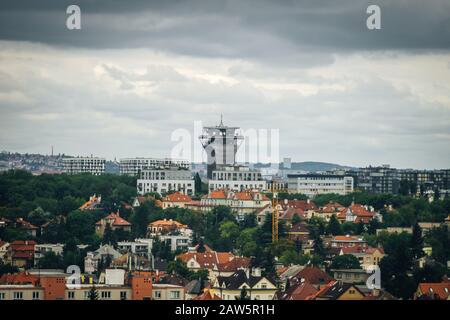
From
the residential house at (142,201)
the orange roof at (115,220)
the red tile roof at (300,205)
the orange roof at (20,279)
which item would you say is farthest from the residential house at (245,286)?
the residential house at (142,201)

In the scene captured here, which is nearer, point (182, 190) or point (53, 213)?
point (53, 213)

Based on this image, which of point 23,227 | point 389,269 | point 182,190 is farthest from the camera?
point 182,190

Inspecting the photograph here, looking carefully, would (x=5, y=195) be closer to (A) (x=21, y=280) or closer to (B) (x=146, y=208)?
(B) (x=146, y=208)
